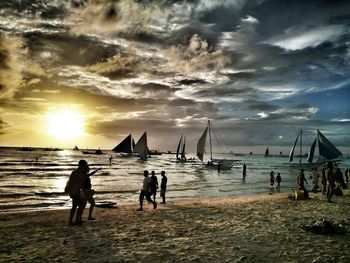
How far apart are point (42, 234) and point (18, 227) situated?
6.89 feet

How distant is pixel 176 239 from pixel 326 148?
68.2 m

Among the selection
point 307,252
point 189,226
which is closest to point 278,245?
point 307,252

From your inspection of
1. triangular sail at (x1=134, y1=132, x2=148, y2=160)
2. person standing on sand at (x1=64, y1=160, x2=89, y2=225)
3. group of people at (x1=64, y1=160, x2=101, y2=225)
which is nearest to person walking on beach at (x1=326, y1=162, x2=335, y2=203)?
group of people at (x1=64, y1=160, x2=101, y2=225)

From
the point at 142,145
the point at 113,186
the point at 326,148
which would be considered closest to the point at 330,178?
the point at 113,186

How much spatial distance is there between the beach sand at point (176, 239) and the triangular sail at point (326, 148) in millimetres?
58904

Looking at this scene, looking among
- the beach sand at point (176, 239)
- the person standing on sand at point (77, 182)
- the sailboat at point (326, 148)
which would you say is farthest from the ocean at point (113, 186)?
the sailboat at point (326, 148)

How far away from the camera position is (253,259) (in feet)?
23.5

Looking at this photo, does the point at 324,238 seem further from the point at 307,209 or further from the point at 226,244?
the point at 307,209

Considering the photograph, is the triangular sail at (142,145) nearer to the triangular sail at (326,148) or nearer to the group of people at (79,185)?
the triangular sail at (326,148)

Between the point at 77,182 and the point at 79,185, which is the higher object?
the point at 77,182

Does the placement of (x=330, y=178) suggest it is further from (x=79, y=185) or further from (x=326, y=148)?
(x=326, y=148)

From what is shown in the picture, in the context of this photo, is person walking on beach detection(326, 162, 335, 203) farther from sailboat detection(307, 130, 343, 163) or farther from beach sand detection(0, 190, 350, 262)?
sailboat detection(307, 130, 343, 163)

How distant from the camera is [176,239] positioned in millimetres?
9250

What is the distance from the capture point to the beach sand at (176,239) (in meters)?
7.43
